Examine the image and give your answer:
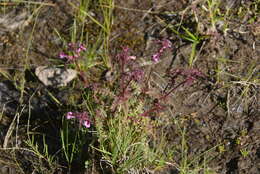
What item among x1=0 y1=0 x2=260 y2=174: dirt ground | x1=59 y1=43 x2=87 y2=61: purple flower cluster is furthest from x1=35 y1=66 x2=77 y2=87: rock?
x1=59 y1=43 x2=87 y2=61: purple flower cluster

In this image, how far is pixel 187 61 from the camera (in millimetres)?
3055

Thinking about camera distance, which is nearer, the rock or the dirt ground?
the dirt ground

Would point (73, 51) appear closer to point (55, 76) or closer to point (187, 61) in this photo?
point (55, 76)

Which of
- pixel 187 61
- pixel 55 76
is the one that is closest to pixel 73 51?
pixel 55 76

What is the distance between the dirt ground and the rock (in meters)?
0.07

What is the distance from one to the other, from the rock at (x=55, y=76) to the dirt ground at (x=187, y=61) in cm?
7

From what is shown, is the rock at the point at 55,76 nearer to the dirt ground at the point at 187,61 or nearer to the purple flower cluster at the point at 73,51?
the dirt ground at the point at 187,61

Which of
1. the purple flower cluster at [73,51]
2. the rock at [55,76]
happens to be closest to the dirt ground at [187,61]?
the rock at [55,76]

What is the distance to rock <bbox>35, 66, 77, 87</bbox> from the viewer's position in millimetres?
3006

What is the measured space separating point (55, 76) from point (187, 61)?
108cm

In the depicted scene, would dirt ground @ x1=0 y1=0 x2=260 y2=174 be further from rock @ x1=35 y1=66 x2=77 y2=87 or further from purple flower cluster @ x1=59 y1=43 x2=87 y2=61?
purple flower cluster @ x1=59 y1=43 x2=87 y2=61

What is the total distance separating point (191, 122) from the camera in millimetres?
2787

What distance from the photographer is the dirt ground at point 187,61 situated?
8.81ft

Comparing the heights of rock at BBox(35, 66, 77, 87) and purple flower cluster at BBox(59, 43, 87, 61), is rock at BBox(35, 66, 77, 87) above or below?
below
